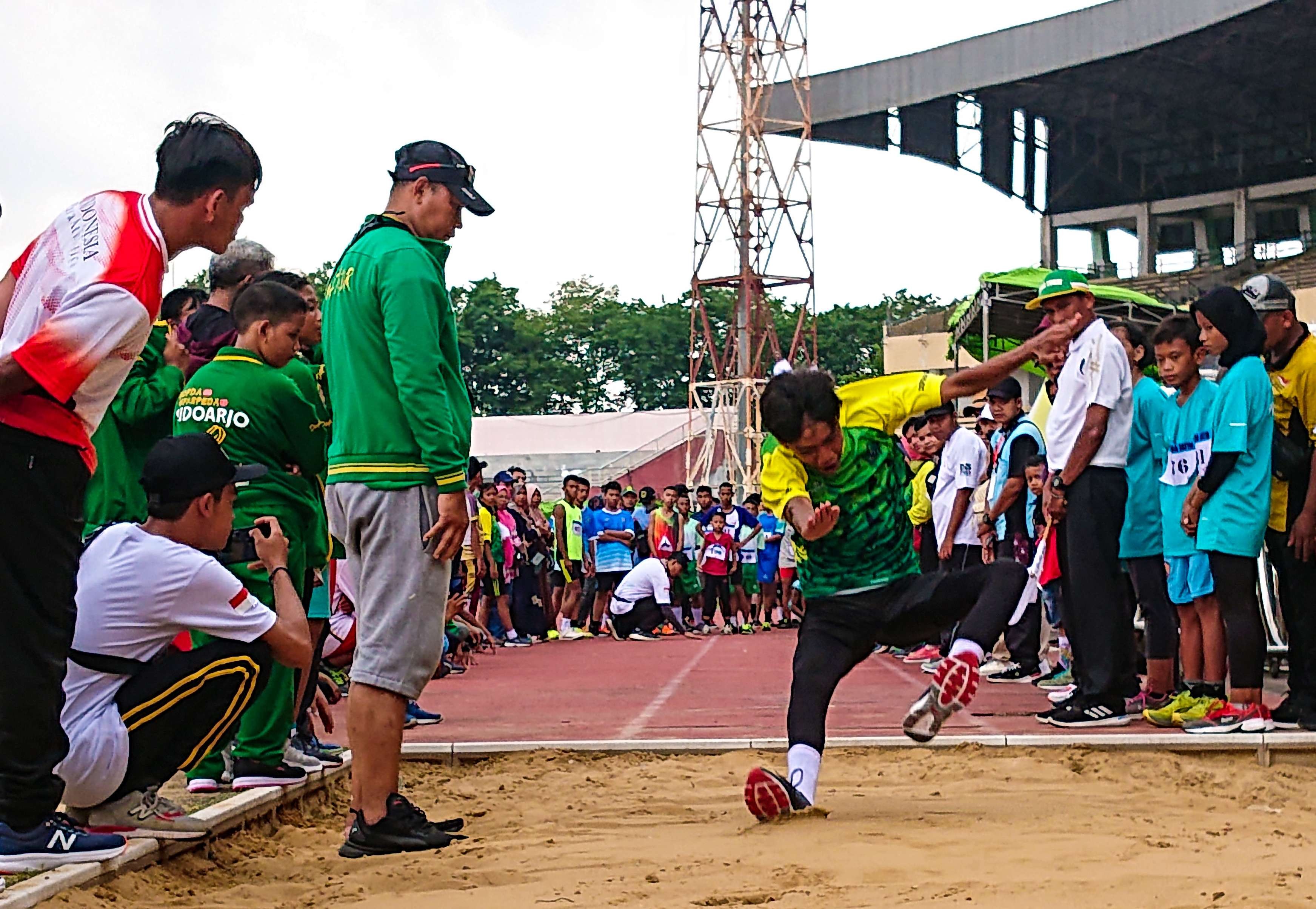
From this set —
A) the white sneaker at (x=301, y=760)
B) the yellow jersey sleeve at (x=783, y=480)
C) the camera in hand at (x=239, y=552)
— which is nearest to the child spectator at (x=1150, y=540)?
the yellow jersey sleeve at (x=783, y=480)

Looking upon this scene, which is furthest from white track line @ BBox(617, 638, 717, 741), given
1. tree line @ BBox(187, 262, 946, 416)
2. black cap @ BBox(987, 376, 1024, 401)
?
tree line @ BBox(187, 262, 946, 416)

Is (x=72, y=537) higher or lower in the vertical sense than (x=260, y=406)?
lower

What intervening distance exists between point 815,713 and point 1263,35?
3612cm

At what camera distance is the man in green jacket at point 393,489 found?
4703mm

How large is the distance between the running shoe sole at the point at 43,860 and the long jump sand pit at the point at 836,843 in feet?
0.30

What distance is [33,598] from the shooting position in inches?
150

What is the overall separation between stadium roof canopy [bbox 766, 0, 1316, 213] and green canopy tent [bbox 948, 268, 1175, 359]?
15354 mm

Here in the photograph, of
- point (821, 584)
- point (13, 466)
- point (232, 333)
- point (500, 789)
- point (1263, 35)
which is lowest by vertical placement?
point (500, 789)

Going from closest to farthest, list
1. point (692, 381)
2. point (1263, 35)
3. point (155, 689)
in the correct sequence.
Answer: point (155, 689) < point (1263, 35) < point (692, 381)

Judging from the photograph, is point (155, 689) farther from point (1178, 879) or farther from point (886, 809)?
point (1178, 879)

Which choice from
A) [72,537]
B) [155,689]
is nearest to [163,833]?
[155,689]

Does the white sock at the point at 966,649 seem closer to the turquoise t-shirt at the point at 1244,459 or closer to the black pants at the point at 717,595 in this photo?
the turquoise t-shirt at the point at 1244,459

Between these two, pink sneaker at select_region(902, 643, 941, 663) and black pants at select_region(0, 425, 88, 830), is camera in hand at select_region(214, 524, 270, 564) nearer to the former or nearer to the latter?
black pants at select_region(0, 425, 88, 830)

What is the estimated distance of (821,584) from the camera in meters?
5.45
